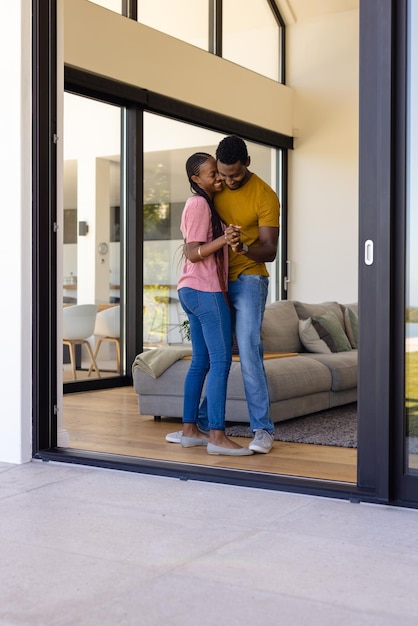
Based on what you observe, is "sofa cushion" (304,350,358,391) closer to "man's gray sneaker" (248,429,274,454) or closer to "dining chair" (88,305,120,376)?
"man's gray sneaker" (248,429,274,454)

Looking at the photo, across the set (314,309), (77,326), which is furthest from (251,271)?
(77,326)

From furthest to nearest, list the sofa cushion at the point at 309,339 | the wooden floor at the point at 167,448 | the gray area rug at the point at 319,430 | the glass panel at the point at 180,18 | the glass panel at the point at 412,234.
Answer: the glass panel at the point at 180,18 < the sofa cushion at the point at 309,339 < the gray area rug at the point at 319,430 < the wooden floor at the point at 167,448 < the glass panel at the point at 412,234

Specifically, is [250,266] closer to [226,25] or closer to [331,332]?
[331,332]

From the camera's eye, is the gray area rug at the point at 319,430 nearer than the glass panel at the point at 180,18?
Yes

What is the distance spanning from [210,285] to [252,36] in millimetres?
6153

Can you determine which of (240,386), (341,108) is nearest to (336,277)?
(341,108)

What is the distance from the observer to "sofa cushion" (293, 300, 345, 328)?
7055 mm

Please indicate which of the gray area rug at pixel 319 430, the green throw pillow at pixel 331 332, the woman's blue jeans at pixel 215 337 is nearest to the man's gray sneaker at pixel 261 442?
the woman's blue jeans at pixel 215 337

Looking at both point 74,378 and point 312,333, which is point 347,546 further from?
point 74,378

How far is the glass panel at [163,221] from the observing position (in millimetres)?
8070

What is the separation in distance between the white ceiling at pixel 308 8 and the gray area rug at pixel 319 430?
560cm

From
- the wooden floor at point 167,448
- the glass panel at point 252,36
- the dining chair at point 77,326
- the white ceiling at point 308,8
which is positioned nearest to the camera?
the wooden floor at point 167,448

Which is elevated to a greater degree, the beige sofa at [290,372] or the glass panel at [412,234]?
the glass panel at [412,234]

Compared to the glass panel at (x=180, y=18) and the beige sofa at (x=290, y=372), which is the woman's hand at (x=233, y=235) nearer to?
the beige sofa at (x=290, y=372)
